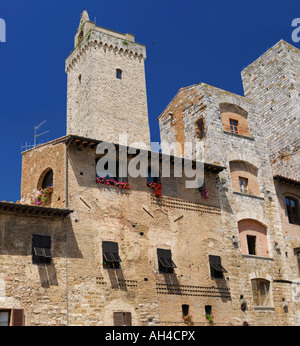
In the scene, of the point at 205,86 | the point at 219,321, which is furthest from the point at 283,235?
the point at 205,86

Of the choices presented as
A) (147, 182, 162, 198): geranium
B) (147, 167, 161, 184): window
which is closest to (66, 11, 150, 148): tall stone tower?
(147, 167, 161, 184): window

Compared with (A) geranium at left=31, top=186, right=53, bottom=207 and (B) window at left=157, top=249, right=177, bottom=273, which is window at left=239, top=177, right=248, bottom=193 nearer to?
(B) window at left=157, top=249, right=177, bottom=273

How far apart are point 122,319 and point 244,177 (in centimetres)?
1156

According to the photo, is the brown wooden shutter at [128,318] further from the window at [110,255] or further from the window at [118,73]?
the window at [118,73]

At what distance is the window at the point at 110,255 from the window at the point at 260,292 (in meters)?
8.01

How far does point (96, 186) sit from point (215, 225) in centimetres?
681

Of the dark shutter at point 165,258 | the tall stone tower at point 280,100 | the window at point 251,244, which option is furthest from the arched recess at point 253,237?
the tall stone tower at point 280,100

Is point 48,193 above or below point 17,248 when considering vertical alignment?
above

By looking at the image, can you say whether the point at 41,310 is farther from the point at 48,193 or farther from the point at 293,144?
the point at 293,144

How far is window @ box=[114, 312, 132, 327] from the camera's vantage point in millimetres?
20312

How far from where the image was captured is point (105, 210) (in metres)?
22.0

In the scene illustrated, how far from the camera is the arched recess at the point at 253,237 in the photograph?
86.1 ft

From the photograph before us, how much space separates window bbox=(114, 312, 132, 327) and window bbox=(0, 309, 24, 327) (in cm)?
399

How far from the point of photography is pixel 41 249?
765 inches
